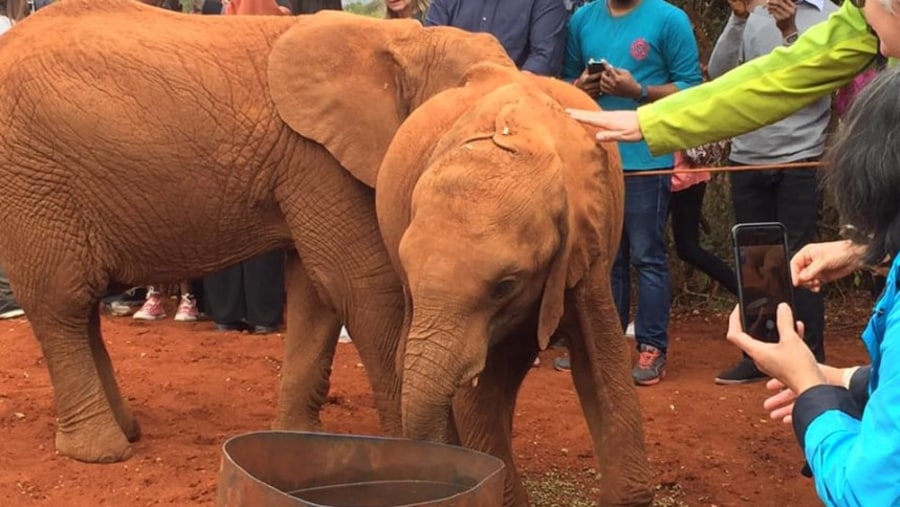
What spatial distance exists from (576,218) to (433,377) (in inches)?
27.8

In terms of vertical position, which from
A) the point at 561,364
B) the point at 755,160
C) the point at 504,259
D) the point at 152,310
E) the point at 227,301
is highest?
the point at 504,259

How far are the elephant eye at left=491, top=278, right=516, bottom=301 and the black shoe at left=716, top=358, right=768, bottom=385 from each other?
12.0ft

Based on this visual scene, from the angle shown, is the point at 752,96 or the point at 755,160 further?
the point at 755,160

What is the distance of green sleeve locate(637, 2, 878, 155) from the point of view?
3504 mm

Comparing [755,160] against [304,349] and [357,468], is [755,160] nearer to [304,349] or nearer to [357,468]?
[304,349]

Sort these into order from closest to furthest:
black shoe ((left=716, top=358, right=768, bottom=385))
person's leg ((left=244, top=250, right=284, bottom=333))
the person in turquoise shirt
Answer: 1. the person in turquoise shirt
2. black shoe ((left=716, top=358, right=768, bottom=385))
3. person's leg ((left=244, top=250, right=284, bottom=333))

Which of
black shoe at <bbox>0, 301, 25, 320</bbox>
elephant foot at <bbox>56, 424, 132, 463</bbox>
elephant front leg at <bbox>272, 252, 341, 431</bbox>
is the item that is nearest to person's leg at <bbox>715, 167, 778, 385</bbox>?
elephant front leg at <bbox>272, 252, 341, 431</bbox>

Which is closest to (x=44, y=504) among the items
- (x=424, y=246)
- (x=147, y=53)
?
(x=147, y=53)

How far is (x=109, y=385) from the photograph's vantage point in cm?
562

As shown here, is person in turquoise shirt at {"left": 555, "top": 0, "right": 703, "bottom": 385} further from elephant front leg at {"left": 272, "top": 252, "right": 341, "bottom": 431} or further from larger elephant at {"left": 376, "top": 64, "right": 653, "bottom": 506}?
larger elephant at {"left": 376, "top": 64, "right": 653, "bottom": 506}

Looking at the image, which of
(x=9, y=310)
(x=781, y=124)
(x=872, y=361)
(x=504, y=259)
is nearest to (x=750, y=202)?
(x=781, y=124)

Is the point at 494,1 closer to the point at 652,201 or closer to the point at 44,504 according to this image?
the point at 652,201

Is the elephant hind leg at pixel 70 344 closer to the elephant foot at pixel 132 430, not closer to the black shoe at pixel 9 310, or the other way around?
the elephant foot at pixel 132 430

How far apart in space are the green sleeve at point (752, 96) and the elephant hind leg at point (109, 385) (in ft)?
10.2
